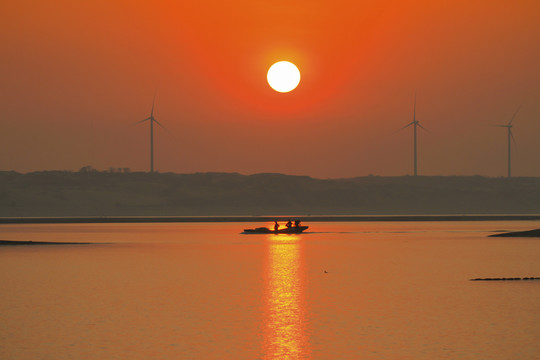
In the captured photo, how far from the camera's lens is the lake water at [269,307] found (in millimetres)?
16016

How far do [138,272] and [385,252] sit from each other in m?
14.8

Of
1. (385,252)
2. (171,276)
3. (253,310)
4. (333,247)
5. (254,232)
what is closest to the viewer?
(253,310)

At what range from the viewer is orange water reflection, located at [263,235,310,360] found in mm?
15812

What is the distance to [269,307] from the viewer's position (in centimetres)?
2142

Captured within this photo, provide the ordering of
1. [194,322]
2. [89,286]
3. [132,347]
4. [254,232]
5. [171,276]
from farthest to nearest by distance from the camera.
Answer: [254,232]
[171,276]
[89,286]
[194,322]
[132,347]

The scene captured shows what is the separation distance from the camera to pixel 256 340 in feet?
55.0

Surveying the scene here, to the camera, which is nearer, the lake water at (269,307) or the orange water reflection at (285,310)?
the orange water reflection at (285,310)

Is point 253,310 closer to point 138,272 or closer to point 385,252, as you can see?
point 138,272

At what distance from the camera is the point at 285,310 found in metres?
20.8

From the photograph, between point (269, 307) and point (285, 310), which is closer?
point (285, 310)

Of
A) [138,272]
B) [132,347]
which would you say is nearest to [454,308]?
[132,347]

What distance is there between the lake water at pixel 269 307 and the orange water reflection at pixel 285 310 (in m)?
0.04

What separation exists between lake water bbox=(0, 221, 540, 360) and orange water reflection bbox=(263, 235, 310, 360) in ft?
0.12

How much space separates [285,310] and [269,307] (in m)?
0.71
